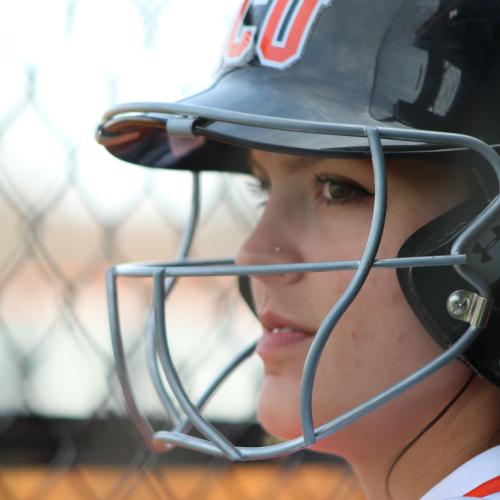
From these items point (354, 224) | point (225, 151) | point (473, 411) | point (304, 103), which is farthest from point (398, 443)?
point (225, 151)

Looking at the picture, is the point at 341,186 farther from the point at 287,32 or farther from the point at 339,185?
the point at 287,32

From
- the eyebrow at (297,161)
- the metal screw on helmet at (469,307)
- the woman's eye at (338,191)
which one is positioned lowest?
the metal screw on helmet at (469,307)

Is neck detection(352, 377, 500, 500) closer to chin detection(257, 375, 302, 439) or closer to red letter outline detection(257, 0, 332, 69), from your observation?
chin detection(257, 375, 302, 439)

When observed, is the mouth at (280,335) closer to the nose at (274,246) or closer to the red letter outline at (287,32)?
A: the nose at (274,246)

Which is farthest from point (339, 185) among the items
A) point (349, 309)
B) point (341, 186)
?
point (349, 309)

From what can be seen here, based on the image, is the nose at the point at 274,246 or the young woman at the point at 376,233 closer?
the young woman at the point at 376,233

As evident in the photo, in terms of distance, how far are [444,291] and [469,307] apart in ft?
0.10

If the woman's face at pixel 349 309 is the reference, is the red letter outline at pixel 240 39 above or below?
above

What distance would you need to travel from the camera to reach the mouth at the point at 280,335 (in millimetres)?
956

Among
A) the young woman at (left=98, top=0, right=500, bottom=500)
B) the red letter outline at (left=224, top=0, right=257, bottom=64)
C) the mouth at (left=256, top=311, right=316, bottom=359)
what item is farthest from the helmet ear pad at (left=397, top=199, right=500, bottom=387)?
the red letter outline at (left=224, top=0, right=257, bottom=64)

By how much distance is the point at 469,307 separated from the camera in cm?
83

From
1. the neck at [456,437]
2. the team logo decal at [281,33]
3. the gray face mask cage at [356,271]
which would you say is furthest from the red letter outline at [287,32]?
the neck at [456,437]

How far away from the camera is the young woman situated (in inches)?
32.9

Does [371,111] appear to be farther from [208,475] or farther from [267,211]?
[208,475]
